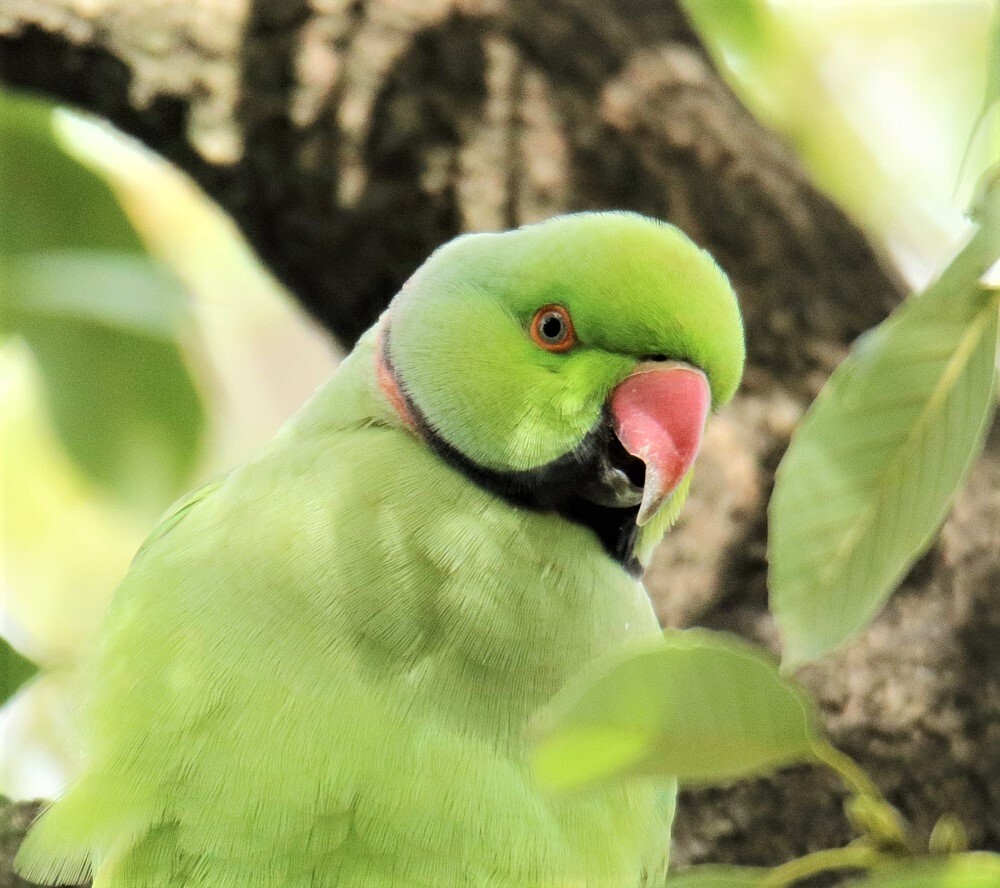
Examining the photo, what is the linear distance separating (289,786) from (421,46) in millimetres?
1607

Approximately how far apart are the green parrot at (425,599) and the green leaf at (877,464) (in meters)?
0.49

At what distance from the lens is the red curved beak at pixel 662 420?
1.53 m

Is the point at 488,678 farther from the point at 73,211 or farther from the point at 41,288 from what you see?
the point at 73,211

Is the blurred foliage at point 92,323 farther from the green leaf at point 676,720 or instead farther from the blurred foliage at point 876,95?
the green leaf at point 676,720

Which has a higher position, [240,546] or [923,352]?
[923,352]

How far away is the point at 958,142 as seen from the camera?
8.45 ft

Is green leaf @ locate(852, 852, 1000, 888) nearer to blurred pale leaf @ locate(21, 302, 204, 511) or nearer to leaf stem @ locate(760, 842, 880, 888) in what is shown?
leaf stem @ locate(760, 842, 880, 888)

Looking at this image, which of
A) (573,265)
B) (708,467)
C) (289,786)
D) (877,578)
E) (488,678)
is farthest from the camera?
(708,467)

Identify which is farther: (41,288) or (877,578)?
(41,288)

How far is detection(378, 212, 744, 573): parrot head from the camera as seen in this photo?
60.3 inches

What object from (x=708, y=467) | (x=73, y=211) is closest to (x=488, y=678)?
(x=708, y=467)

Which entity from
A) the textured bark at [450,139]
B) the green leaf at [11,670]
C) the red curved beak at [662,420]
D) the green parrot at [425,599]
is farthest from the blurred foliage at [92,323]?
the red curved beak at [662,420]

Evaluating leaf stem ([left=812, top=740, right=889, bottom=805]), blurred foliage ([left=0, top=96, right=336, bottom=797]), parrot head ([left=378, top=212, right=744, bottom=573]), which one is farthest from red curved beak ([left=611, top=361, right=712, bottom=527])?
blurred foliage ([left=0, top=96, right=336, bottom=797])

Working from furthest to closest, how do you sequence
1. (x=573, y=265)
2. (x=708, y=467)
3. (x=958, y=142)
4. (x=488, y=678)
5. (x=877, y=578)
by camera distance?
(x=958, y=142) → (x=708, y=467) → (x=573, y=265) → (x=488, y=678) → (x=877, y=578)
